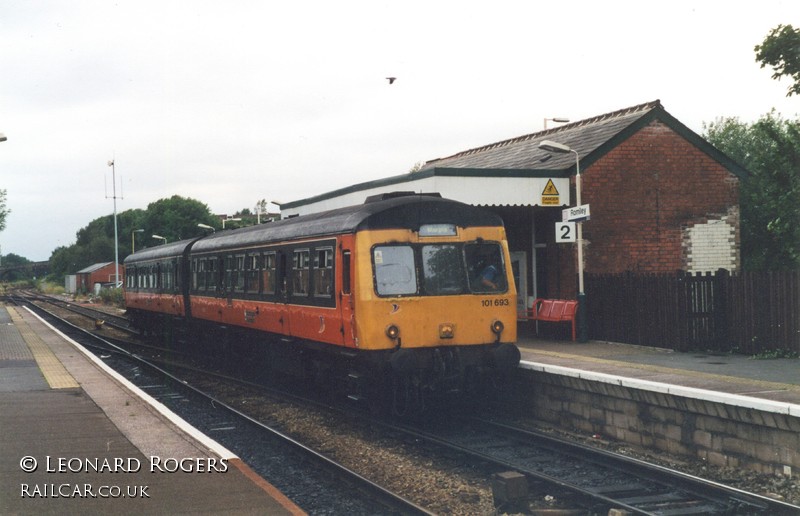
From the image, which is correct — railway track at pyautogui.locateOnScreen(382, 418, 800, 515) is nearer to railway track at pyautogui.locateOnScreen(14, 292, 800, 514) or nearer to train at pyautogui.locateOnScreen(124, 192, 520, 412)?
railway track at pyautogui.locateOnScreen(14, 292, 800, 514)

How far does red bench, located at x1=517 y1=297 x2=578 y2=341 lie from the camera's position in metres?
17.6

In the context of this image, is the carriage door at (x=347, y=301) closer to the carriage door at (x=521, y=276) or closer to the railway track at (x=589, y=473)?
the railway track at (x=589, y=473)

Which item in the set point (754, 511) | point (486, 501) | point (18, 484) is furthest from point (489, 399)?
point (18, 484)

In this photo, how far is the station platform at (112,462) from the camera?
258 inches

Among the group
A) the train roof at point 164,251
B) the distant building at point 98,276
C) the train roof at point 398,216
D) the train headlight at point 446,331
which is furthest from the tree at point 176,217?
the train headlight at point 446,331

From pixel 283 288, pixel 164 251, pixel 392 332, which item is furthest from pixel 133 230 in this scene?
pixel 392 332

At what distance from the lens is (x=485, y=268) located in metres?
12.0

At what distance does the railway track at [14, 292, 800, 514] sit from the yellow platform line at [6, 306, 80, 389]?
5.34 meters

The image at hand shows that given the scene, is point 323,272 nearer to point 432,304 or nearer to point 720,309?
point 432,304

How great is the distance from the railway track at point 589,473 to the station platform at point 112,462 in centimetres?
293

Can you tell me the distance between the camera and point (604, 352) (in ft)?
49.4

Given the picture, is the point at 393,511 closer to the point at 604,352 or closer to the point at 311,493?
the point at 311,493

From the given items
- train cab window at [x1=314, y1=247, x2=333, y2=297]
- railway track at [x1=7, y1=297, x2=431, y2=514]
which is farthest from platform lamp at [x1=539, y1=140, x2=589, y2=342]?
railway track at [x1=7, y1=297, x2=431, y2=514]

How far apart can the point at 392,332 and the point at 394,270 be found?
0.87m
